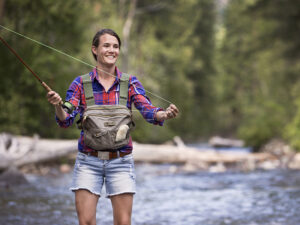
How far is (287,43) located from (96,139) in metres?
23.3

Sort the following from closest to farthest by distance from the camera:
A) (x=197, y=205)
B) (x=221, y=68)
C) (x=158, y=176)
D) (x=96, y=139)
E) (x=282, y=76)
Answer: (x=96, y=139), (x=197, y=205), (x=158, y=176), (x=282, y=76), (x=221, y=68)

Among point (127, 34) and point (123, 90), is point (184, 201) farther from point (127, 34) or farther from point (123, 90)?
point (127, 34)

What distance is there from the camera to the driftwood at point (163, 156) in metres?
12.8

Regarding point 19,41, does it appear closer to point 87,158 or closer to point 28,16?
point 28,16

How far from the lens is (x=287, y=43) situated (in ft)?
83.3

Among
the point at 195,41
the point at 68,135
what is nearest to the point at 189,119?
the point at 195,41

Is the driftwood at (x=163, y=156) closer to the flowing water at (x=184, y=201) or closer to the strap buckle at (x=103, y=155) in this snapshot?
the flowing water at (x=184, y=201)

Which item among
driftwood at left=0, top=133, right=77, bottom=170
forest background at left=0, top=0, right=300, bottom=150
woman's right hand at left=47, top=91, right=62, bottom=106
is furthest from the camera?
forest background at left=0, top=0, right=300, bottom=150

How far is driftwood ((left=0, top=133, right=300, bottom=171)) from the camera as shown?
1278cm

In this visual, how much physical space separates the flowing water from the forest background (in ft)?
7.28

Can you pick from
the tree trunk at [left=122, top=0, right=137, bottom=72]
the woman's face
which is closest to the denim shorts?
the woman's face

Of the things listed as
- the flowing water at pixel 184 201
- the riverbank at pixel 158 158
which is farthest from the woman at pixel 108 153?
the riverbank at pixel 158 158

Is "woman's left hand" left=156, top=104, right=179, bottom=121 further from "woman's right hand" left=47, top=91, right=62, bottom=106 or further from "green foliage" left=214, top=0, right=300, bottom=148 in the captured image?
"green foliage" left=214, top=0, right=300, bottom=148

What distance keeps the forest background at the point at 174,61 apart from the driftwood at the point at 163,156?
1.86 meters
